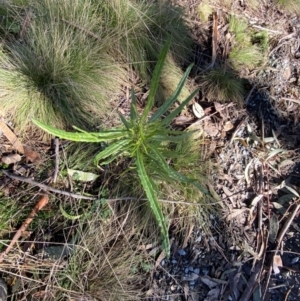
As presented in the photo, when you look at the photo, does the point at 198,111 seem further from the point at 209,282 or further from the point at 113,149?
the point at 209,282

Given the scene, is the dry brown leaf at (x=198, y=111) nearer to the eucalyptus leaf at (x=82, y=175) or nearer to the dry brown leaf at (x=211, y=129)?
the dry brown leaf at (x=211, y=129)

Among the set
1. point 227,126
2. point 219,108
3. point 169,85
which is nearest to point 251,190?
point 227,126

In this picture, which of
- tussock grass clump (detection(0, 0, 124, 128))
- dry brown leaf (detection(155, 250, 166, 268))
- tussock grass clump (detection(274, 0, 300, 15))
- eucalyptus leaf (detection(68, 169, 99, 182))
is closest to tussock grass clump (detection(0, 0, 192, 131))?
tussock grass clump (detection(0, 0, 124, 128))

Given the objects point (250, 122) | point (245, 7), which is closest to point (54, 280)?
point (250, 122)

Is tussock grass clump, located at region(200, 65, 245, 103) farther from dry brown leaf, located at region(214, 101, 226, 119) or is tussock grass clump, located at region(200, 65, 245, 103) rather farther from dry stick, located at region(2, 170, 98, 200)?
A: dry stick, located at region(2, 170, 98, 200)

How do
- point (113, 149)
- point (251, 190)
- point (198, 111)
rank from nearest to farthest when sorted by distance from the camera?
point (113, 149), point (251, 190), point (198, 111)

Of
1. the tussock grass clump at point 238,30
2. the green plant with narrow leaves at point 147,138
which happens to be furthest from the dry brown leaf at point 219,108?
the green plant with narrow leaves at point 147,138
